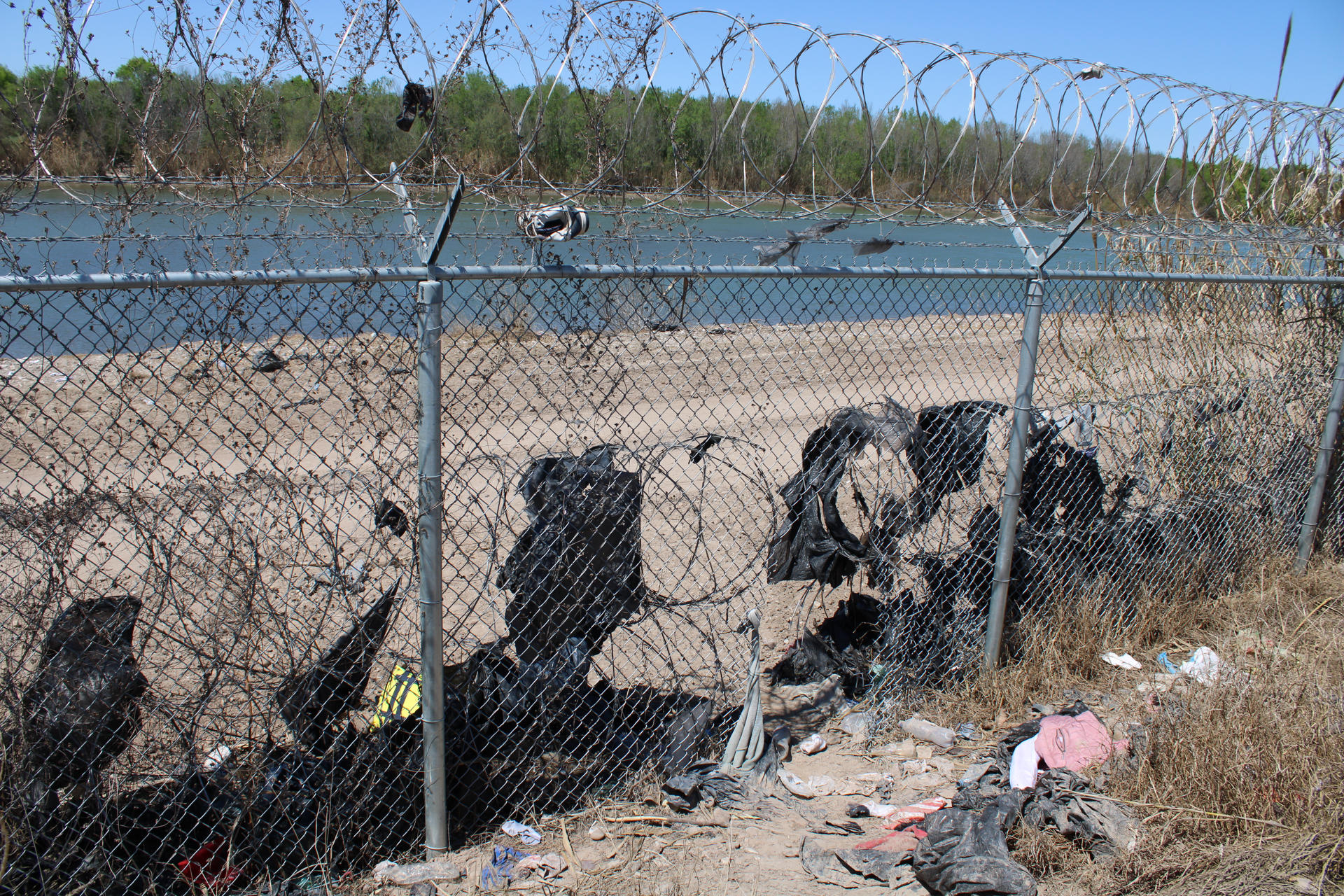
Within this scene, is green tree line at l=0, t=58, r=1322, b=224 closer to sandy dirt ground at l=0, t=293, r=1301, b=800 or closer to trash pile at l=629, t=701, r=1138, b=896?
sandy dirt ground at l=0, t=293, r=1301, b=800

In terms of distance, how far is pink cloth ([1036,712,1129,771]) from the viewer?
124 inches

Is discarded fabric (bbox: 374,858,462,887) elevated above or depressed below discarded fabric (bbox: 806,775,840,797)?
below

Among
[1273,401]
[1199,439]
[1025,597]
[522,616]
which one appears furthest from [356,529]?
[1273,401]

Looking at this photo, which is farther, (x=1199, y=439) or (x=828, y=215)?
(x=1199, y=439)

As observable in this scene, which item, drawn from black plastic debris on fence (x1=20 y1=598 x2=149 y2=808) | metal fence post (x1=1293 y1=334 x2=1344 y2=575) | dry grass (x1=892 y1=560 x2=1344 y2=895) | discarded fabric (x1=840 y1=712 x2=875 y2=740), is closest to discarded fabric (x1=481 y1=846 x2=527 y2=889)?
black plastic debris on fence (x1=20 y1=598 x2=149 y2=808)

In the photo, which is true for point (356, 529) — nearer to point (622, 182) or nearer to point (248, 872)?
point (248, 872)

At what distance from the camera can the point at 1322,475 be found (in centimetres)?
513

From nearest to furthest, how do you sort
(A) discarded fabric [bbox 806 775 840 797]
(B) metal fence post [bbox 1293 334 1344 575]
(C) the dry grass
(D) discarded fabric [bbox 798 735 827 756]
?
(C) the dry grass
(A) discarded fabric [bbox 806 775 840 797]
(D) discarded fabric [bbox 798 735 827 756]
(B) metal fence post [bbox 1293 334 1344 575]

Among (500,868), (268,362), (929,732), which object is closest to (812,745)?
(929,732)

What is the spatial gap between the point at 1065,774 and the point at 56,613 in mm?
3273

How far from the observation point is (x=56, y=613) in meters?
2.48

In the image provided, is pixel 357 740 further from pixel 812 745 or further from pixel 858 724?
pixel 858 724

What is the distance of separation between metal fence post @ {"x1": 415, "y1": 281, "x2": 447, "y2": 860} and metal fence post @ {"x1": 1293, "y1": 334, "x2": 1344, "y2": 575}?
16.6ft

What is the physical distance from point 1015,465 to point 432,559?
2.48 metres
